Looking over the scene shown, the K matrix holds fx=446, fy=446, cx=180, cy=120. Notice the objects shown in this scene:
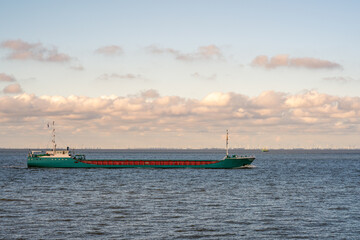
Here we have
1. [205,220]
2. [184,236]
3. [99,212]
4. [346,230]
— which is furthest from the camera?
[99,212]

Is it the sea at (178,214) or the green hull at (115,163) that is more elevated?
the green hull at (115,163)

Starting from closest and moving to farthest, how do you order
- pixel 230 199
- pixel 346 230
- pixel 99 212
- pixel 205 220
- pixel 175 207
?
pixel 346 230 < pixel 205 220 < pixel 99 212 < pixel 175 207 < pixel 230 199

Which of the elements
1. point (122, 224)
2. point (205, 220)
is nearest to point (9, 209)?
point (122, 224)

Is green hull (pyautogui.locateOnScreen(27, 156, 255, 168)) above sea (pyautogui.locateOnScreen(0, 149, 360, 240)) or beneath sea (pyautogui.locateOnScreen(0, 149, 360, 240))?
above

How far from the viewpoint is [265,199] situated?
61.3m

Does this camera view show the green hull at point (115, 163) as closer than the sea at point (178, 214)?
No

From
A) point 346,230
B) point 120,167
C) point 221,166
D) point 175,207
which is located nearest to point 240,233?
point 346,230

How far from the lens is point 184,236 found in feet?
122

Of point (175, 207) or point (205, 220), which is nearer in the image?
point (205, 220)

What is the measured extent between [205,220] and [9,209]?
2287 centimetres

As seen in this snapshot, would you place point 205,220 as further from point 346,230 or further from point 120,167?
point 120,167

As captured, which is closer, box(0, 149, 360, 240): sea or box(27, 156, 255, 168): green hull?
box(0, 149, 360, 240): sea

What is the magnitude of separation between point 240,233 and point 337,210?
1797cm

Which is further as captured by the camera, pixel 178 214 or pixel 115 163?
pixel 115 163
